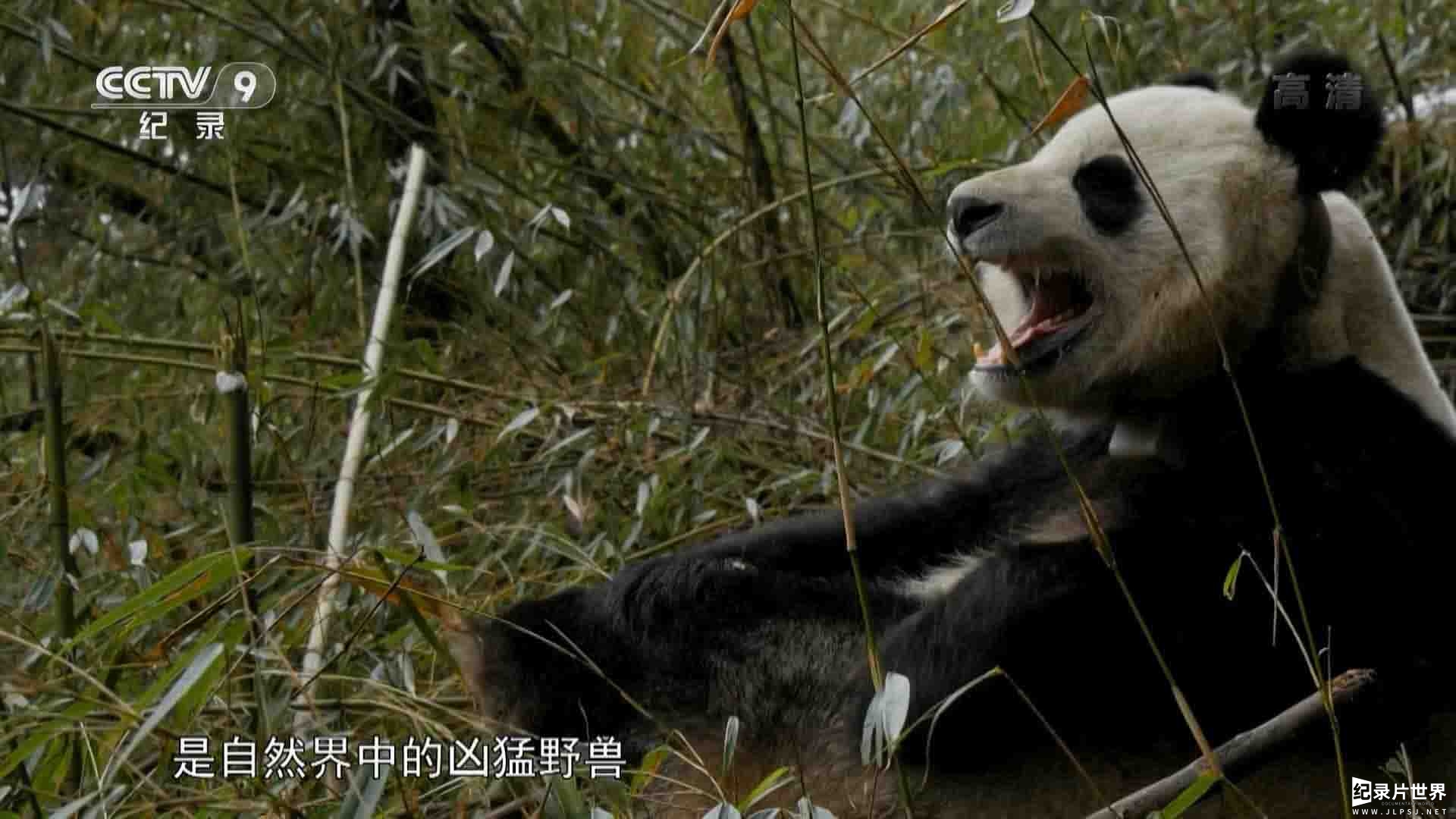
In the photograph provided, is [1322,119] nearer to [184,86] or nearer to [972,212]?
[972,212]

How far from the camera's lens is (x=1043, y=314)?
2.23 m

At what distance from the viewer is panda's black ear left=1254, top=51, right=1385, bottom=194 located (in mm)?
2018

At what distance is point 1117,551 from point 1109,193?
57cm

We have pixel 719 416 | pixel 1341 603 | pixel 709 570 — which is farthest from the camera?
pixel 719 416

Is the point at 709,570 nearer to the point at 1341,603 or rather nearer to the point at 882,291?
the point at 1341,603

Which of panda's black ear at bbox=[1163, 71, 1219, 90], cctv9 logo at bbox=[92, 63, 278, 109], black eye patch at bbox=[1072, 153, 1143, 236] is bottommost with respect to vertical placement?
black eye patch at bbox=[1072, 153, 1143, 236]

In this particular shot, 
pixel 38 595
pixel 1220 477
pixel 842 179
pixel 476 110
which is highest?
pixel 476 110

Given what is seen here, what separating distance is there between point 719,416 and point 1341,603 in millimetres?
1340

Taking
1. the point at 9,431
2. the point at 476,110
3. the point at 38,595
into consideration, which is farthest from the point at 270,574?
the point at 476,110

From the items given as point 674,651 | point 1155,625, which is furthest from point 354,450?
point 1155,625

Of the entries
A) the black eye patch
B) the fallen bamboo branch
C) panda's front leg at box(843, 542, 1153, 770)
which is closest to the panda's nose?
the black eye patch

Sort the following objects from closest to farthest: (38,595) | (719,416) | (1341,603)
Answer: (1341,603), (38,595), (719,416)

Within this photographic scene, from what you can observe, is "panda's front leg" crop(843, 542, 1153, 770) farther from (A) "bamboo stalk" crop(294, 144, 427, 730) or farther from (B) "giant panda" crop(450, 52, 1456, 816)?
(A) "bamboo stalk" crop(294, 144, 427, 730)

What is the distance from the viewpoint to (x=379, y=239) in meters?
3.55
